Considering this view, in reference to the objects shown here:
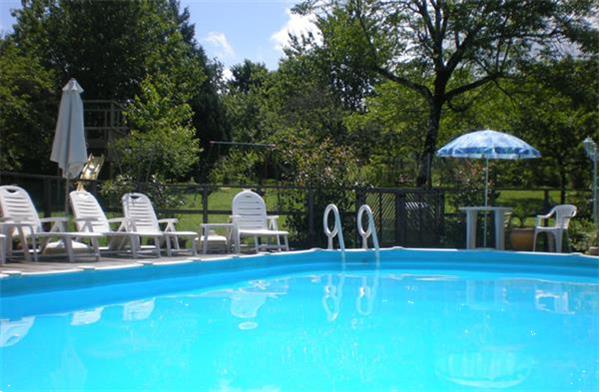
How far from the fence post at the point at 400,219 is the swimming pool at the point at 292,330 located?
2.27m

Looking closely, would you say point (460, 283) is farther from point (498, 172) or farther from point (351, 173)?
point (498, 172)

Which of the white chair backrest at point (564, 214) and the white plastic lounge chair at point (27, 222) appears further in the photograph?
the white chair backrest at point (564, 214)

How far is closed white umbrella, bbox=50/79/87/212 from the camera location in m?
8.88

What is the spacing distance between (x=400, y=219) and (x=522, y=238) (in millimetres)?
2166

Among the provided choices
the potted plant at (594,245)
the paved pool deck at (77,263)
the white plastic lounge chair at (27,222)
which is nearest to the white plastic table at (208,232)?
the paved pool deck at (77,263)

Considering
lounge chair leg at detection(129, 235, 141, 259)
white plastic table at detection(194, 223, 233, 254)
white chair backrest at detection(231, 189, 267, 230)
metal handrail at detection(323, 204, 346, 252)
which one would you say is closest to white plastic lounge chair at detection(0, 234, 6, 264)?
lounge chair leg at detection(129, 235, 141, 259)

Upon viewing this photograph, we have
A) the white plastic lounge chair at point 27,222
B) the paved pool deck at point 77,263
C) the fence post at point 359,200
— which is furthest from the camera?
the fence post at point 359,200

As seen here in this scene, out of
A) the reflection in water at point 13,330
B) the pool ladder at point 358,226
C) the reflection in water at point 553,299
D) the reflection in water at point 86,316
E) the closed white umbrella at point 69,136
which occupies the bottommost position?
the reflection in water at point 553,299

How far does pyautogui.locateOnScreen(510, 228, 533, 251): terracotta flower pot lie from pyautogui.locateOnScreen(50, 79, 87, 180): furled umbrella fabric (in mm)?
7374

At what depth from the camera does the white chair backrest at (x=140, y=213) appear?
9.14 meters

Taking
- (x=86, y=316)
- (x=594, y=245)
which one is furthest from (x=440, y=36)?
(x=86, y=316)

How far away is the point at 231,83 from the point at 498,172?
1264 inches

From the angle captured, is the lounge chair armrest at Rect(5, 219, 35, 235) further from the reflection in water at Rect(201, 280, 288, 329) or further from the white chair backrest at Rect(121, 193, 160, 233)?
the reflection in water at Rect(201, 280, 288, 329)

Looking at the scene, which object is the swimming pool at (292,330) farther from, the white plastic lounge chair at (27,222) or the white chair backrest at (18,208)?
the white chair backrest at (18,208)
